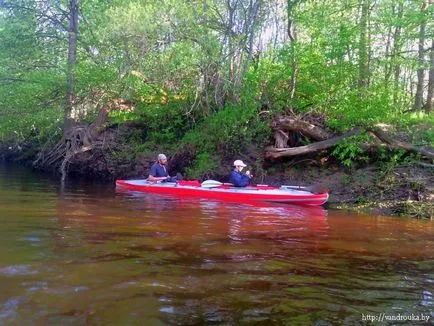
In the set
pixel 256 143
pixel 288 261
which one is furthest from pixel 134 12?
pixel 288 261

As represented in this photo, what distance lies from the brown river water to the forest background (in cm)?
376

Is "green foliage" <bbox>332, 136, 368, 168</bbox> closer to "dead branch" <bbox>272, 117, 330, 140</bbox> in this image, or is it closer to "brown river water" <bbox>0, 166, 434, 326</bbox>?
"dead branch" <bbox>272, 117, 330, 140</bbox>

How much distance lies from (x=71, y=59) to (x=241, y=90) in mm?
7424

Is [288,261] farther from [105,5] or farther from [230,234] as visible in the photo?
[105,5]

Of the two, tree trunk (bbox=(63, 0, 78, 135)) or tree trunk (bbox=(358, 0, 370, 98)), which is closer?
tree trunk (bbox=(358, 0, 370, 98))

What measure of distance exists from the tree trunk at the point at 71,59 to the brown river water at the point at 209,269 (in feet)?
29.2

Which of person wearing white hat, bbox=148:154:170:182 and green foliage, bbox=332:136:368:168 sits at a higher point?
green foliage, bbox=332:136:368:168

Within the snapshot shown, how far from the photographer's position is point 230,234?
7.36 m

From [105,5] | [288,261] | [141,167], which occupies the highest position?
[105,5]

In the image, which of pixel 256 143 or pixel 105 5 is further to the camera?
pixel 105 5

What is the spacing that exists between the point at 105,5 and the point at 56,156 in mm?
6510

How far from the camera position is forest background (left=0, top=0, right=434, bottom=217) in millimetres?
12484

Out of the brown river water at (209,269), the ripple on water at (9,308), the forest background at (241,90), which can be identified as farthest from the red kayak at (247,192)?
the ripple on water at (9,308)

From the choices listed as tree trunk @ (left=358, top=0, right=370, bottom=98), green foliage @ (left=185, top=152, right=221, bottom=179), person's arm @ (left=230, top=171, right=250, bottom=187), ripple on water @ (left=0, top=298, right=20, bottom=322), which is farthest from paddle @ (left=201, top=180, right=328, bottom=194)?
ripple on water @ (left=0, top=298, right=20, bottom=322)
